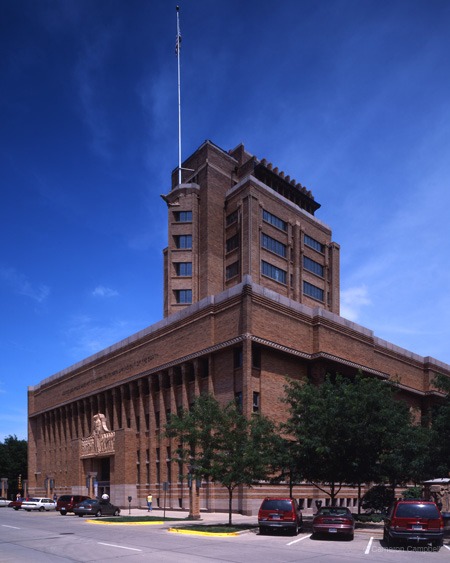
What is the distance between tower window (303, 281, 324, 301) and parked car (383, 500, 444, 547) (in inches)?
2121

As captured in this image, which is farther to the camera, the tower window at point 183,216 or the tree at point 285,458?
the tower window at point 183,216

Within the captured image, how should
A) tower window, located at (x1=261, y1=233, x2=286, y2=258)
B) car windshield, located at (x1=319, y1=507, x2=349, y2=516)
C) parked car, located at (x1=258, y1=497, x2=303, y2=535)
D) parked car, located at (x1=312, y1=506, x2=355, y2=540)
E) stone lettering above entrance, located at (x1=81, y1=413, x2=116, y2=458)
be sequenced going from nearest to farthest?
parked car, located at (x1=312, y1=506, x2=355, y2=540) < car windshield, located at (x1=319, y1=507, x2=349, y2=516) < parked car, located at (x1=258, y1=497, x2=303, y2=535) < stone lettering above entrance, located at (x1=81, y1=413, x2=116, y2=458) < tower window, located at (x1=261, y1=233, x2=286, y2=258)

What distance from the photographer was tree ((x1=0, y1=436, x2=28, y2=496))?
10012cm

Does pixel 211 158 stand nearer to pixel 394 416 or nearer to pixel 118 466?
pixel 118 466

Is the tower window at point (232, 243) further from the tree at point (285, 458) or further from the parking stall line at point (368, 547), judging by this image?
the parking stall line at point (368, 547)

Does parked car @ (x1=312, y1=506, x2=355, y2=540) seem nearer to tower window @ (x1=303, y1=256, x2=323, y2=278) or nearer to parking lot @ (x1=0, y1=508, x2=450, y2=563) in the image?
parking lot @ (x1=0, y1=508, x2=450, y2=563)

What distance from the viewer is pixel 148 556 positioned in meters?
17.9

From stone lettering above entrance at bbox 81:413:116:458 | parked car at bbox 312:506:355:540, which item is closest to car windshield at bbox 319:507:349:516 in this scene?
parked car at bbox 312:506:355:540

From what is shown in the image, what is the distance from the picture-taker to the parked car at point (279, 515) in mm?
25328

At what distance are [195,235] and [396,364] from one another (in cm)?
2733

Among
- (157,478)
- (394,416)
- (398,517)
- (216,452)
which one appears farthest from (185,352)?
(398,517)

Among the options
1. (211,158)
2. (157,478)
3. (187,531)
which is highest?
(211,158)

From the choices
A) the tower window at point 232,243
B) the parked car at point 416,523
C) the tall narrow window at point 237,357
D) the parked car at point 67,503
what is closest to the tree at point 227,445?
the parked car at point 416,523

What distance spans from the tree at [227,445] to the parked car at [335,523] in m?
5.27
